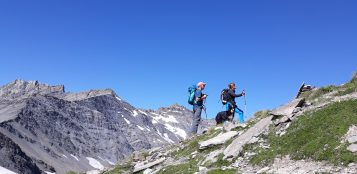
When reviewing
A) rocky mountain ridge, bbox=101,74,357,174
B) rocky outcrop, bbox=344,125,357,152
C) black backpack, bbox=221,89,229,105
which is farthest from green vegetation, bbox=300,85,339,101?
rocky outcrop, bbox=344,125,357,152

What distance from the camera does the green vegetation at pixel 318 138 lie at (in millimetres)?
17125

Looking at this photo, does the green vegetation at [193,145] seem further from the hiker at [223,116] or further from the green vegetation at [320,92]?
the green vegetation at [320,92]

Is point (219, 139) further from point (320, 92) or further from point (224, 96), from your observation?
point (320, 92)

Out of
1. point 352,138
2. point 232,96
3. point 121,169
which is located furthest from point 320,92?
point 121,169

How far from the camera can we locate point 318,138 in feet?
60.3

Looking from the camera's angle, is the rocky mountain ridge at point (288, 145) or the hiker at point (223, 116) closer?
the rocky mountain ridge at point (288, 145)

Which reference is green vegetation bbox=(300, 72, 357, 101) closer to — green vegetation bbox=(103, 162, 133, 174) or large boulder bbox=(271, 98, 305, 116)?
large boulder bbox=(271, 98, 305, 116)

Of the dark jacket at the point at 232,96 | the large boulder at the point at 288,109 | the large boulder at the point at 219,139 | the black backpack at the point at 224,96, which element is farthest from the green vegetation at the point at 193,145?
the large boulder at the point at 288,109

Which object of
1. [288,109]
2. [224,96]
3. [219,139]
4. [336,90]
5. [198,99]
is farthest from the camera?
[198,99]

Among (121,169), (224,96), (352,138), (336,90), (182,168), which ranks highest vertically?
(224,96)

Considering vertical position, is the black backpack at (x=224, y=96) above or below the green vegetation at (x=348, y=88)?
above

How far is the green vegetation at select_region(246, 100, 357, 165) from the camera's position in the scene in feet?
56.2

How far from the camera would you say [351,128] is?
59.4ft

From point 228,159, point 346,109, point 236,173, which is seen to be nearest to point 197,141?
point 228,159
